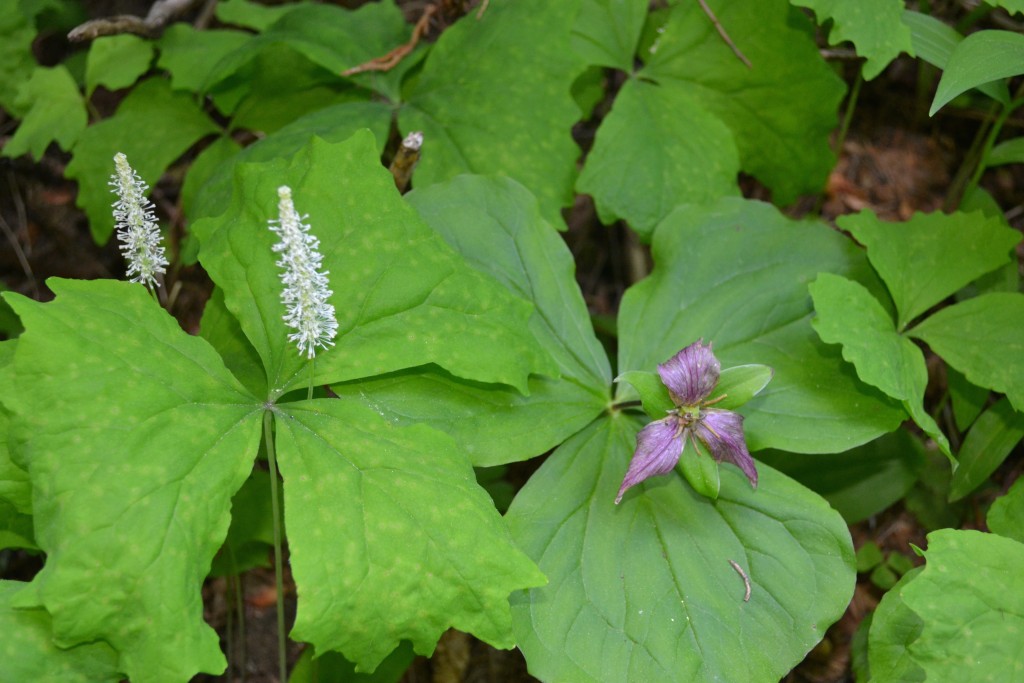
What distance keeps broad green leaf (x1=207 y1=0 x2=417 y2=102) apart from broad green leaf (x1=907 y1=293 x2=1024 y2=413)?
210cm

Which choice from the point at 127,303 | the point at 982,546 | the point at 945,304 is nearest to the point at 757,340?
the point at 982,546

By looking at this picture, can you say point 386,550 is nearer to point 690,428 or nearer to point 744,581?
point 690,428

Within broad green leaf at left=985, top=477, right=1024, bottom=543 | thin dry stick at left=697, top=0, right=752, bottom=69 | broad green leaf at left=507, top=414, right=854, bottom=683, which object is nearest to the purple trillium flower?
broad green leaf at left=507, top=414, right=854, bottom=683

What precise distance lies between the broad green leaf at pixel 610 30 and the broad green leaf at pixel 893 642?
2097mm

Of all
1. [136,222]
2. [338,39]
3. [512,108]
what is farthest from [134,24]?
[136,222]

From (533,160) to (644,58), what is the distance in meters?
0.83

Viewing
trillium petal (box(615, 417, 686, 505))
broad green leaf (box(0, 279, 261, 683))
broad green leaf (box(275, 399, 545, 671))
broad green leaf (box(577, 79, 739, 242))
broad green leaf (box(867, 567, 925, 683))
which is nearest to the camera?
broad green leaf (box(0, 279, 261, 683))

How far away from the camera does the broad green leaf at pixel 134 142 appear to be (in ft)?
11.4

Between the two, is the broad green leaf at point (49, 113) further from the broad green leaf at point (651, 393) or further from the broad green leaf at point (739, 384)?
the broad green leaf at point (739, 384)

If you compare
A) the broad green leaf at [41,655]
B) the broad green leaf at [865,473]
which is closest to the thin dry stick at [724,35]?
the broad green leaf at [865,473]

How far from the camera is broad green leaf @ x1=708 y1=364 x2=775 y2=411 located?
92.3 inches

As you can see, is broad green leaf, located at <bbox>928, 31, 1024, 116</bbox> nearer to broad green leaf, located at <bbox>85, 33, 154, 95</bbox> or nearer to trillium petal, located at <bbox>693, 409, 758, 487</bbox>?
trillium petal, located at <bbox>693, 409, 758, 487</bbox>

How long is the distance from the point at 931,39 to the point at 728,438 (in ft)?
5.30

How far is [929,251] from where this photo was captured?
113 inches
